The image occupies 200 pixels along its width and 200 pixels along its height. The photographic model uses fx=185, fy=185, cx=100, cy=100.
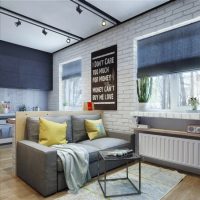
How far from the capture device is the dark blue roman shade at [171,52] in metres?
2.70

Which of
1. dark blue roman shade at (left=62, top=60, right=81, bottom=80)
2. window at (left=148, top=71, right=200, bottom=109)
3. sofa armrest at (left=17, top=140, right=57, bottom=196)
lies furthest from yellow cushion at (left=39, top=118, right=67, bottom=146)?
dark blue roman shade at (left=62, top=60, right=81, bottom=80)

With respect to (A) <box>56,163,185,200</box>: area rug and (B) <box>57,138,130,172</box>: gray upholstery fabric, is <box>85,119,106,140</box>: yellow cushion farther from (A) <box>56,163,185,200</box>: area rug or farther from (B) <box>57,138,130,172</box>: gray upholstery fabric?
(A) <box>56,163,185,200</box>: area rug

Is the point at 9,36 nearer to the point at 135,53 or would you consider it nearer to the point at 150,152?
the point at 135,53

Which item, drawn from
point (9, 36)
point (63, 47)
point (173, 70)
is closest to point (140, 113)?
point (173, 70)

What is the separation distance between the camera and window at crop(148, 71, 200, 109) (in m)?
2.81

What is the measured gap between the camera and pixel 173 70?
2908 millimetres

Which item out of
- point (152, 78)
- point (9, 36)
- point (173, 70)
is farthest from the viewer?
point (9, 36)

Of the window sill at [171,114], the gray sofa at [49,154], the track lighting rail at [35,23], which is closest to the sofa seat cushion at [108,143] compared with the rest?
the gray sofa at [49,154]

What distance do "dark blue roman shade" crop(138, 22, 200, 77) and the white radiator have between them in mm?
1060

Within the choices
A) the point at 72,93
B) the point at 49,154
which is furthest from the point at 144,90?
the point at 72,93

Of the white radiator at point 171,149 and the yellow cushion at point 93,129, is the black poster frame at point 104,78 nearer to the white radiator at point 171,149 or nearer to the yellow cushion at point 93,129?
the yellow cushion at point 93,129

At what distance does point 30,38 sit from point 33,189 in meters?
3.26

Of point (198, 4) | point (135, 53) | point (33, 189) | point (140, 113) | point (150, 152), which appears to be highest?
point (198, 4)

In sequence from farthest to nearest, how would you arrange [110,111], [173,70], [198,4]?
[110,111], [173,70], [198,4]
